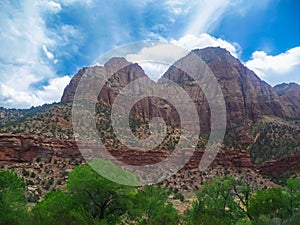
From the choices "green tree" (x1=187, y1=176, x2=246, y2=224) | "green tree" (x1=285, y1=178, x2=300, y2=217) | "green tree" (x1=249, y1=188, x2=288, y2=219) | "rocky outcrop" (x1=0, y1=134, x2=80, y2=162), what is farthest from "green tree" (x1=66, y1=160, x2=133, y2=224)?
"rocky outcrop" (x1=0, y1=134, x2=80, y2=162)

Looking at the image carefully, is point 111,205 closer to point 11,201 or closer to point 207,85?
point 11,201

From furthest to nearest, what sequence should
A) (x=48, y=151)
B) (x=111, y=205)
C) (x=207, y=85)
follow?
(x=207, y=85)
(x=48, y=151)
(x=111, y=205)

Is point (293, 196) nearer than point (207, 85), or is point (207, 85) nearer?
point (293, 196)

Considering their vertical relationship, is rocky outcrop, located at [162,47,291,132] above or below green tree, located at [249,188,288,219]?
above

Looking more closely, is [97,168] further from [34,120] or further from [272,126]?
[272,126]

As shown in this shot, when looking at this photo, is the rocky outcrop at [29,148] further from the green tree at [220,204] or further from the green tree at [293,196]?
the green tree at [293,196]

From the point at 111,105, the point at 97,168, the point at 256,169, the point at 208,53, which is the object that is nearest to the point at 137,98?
the point at 111,105

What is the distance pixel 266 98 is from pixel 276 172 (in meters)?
56.0

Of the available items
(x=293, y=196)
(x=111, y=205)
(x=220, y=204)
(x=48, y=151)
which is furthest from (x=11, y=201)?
(x=48, y=151)

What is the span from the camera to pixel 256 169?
83.6m

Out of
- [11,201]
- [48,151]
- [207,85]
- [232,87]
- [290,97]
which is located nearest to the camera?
[11,201]

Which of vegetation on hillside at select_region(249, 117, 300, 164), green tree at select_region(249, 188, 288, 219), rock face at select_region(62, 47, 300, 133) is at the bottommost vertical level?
green tree at select_region(249, 188, 288, 219)

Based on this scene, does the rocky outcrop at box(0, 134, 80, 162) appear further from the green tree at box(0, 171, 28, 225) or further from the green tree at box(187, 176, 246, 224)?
the green tree at box(187, 176, 246, 224)

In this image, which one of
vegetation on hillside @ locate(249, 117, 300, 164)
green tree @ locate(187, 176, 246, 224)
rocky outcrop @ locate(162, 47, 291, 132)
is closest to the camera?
green tree @ locate(187, 176, 246, 224)
